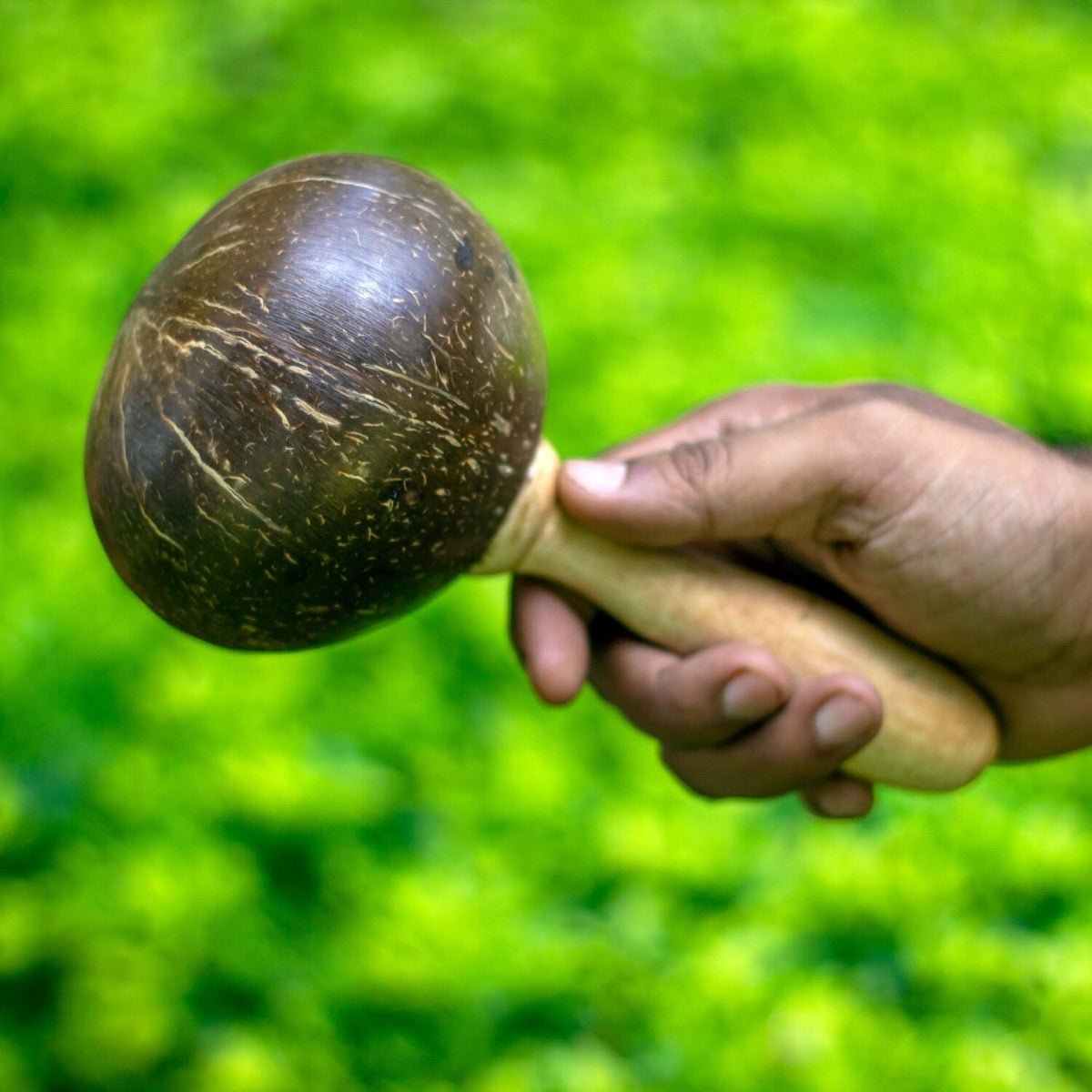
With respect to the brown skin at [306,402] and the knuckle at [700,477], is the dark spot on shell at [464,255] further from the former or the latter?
the knuckle at [700,477]

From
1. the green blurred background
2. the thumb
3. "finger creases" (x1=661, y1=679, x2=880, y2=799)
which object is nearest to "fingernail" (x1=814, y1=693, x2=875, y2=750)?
"finger creases" (x1=661, y1=679, x2=880, y2=799)

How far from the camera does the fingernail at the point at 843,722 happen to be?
5.53 ft

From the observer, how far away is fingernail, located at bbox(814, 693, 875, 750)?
1.69 meters

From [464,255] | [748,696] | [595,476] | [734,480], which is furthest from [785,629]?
[464,255]

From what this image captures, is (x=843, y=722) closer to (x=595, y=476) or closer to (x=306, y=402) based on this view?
(x=595, y=476)

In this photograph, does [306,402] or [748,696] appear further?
[748,696]

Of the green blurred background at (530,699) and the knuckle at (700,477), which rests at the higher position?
the knuckle at (700,477)

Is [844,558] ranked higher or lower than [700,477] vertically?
lower

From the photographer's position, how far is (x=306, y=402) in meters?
1.33

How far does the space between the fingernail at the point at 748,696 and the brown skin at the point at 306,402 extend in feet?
1.51

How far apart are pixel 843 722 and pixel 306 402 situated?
31.8 inches

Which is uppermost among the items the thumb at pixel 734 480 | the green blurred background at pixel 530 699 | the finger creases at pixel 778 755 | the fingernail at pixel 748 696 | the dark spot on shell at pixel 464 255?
the dark spot on shell at pixel 464 255

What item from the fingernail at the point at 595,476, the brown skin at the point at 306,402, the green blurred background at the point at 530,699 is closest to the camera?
the brown skin at the point at 306,402

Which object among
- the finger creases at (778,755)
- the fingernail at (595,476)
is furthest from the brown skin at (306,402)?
the finger creases at (778,755)
